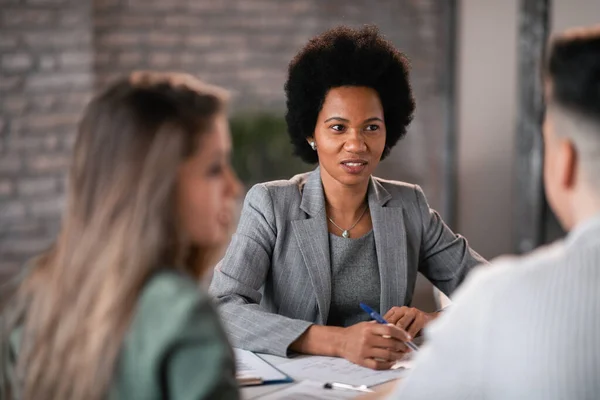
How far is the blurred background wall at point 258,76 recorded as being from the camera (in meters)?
3.80

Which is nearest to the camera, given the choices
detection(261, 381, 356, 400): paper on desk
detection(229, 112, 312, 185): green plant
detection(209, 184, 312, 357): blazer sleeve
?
detection(261, 381, 356, 400): paper on desk

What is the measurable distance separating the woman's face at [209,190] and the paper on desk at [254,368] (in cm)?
52

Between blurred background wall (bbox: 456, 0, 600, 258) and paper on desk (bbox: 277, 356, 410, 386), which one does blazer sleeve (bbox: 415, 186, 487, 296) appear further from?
blurred background wall (bbox: 456, 0, 600, 258)

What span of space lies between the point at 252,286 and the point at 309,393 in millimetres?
551

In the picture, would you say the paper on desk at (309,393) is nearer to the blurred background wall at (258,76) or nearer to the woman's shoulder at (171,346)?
the woman's shoulder at (171,346)

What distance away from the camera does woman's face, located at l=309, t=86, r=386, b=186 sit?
6.77 feet

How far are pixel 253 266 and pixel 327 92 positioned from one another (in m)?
0.53

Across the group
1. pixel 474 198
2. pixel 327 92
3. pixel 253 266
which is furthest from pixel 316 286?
pixel 474 198

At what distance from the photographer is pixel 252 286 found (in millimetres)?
1972

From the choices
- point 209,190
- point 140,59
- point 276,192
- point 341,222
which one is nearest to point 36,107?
point 140,59

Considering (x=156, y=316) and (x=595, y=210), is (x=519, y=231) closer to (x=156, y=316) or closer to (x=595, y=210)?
(x=595, y=210)

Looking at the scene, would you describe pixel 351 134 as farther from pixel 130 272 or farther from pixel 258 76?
pixel 258 76

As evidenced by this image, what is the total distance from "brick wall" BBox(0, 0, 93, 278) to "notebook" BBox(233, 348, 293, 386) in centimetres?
240

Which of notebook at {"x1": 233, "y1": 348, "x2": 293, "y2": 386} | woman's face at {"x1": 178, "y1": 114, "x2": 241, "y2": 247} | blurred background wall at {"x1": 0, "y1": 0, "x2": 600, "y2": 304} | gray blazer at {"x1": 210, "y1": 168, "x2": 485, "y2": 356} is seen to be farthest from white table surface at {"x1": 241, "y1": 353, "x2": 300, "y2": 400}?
blurred background wall at {"x1": 0, "y1": 0, "x2": 600, "y2": 304}
